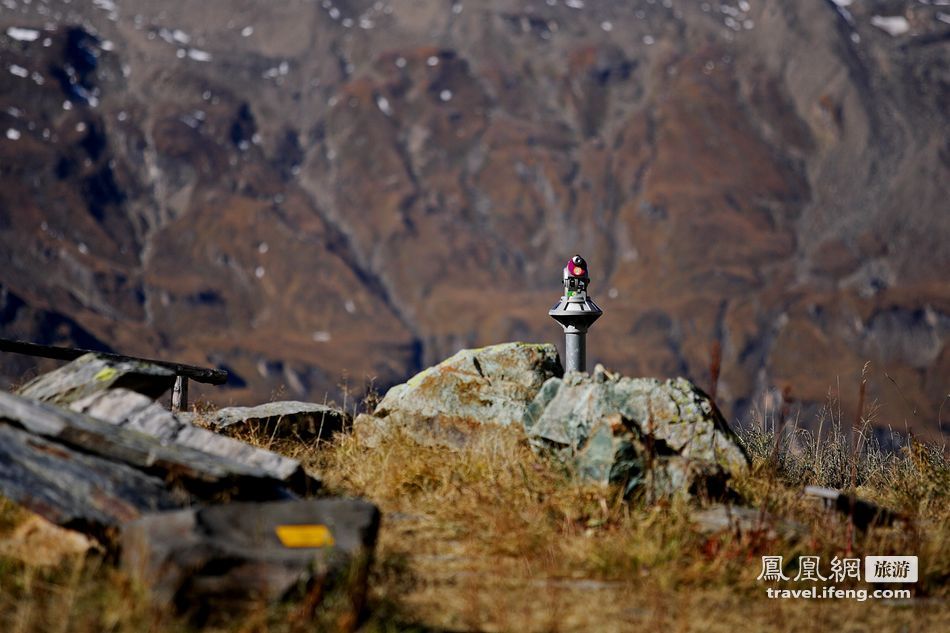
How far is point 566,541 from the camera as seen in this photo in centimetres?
671

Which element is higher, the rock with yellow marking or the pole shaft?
the pole shaft

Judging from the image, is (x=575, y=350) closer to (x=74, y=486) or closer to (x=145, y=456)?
(x=145, y=456)

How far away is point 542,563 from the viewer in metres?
6.45

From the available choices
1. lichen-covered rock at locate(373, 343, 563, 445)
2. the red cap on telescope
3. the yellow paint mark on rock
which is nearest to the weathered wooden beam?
the yellow paint mark on rock

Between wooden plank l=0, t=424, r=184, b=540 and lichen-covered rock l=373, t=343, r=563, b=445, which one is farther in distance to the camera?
lichen-covered rock l=373, t=343, r=563, b=445

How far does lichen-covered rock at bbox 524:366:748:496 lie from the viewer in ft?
23.9

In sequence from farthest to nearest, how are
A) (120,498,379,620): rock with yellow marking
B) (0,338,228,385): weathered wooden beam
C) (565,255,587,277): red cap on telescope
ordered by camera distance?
(565,255,587,277): red cap on telescope
(0,338,228,385): weathered wooden beam
(120,498,379,620): rock with yellow marking

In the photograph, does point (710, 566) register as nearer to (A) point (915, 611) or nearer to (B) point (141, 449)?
(A) point (915, 611)

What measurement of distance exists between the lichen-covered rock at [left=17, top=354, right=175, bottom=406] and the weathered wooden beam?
0.87ft

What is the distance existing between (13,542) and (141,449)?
899 mm

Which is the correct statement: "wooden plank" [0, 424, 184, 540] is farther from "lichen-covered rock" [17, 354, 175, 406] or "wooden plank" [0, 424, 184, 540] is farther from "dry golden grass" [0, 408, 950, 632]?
"lichen-covered rock" [17, 354, 175, 406]

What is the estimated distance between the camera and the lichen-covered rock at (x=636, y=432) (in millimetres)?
7293

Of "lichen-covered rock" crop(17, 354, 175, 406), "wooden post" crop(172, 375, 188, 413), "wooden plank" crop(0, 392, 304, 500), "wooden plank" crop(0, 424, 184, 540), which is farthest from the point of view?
"wooden post" crop(172, 375, 188, 413)

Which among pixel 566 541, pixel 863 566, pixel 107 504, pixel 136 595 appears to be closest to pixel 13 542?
pixel 107 504
